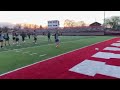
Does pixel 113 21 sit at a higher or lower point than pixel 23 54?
higher

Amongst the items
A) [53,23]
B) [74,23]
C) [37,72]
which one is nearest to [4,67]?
[37,72]

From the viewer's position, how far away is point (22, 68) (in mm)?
9859

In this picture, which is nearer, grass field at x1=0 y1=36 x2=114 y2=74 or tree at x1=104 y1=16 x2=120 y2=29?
grass field at x1=0 y1=36 x2=114 y2=74

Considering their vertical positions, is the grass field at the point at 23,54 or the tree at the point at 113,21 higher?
the tree at the point at 113,21

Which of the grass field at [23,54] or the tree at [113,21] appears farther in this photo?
the tree at [113,21]

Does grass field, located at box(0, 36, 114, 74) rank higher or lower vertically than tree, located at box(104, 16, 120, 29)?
lower

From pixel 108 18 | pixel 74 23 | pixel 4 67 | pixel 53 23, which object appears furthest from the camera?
pixel 74 23

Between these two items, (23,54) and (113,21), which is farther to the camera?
(113,21)
